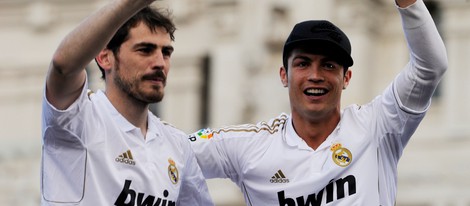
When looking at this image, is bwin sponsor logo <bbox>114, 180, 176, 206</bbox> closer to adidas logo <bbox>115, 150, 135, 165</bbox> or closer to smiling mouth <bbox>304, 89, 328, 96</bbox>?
adidas logo <bbox>115, 150, 135, 165</bbox>

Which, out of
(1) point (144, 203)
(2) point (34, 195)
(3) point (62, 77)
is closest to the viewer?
(3) point (62, 77)

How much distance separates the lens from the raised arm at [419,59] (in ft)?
33.4

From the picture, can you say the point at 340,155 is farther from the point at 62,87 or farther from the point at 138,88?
the point at 62,87

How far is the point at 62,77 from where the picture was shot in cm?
996

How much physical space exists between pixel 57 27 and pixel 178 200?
25.7 meters

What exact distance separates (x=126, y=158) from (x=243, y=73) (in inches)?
908

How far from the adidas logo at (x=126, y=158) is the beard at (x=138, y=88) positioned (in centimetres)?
34

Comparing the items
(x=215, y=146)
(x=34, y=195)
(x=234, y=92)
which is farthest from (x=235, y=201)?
(x=215, y=146)

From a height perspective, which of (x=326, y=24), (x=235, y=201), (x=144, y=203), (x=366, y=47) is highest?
(x=366, y=47)

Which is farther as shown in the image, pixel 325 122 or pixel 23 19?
pixel 23 19

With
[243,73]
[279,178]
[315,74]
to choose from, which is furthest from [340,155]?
[243,73]

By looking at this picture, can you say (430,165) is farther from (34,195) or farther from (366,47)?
(34,195)

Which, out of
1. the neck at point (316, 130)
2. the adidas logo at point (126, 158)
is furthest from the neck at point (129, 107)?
the neck at point (316, 130)

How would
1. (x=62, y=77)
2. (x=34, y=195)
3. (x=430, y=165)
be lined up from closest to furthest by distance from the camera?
(x=62, y=77) < (x=430, y=165) < (x=34, y=195)
